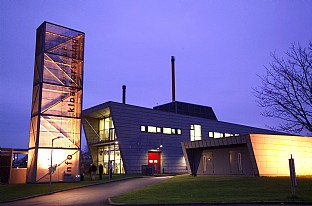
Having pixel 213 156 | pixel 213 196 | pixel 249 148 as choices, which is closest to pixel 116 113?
pixel 213 156

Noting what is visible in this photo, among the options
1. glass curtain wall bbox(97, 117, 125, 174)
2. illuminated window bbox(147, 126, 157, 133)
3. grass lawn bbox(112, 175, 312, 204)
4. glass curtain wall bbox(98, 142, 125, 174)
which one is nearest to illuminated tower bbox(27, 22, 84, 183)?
glass curtain wall bbox(97, 117, 125, 174)

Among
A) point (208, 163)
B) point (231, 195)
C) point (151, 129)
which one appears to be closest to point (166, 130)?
point (151, 129)

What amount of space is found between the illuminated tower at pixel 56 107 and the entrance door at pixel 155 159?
49.0 feet

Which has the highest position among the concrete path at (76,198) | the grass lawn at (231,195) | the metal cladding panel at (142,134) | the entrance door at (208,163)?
the metal cladding panel at (142,134)

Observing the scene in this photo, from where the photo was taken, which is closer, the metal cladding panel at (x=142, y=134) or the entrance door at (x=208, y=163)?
the entrance door at (x=208, y=163)

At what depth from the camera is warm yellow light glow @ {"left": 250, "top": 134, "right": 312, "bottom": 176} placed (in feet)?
88.7

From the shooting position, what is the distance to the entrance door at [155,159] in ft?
141

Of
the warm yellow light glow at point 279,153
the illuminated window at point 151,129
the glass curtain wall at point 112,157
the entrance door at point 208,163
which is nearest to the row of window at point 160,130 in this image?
the illuminated window at point 151,129

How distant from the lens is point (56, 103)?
1161 inches

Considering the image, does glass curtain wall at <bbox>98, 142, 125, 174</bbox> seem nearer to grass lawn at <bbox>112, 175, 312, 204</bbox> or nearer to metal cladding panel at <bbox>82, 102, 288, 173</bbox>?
metal cladding panel at <bbox>82, 102, 288, 173</bbox>

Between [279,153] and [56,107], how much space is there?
20.8 meters

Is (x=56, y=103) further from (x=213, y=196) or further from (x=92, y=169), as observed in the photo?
(x=213, y=196)

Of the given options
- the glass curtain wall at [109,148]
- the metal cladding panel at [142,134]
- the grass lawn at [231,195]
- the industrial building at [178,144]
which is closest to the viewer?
the grass lawn at [231,195]

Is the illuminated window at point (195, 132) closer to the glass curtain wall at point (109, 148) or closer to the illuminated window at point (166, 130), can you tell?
the illuminated window at point (166, 130)
